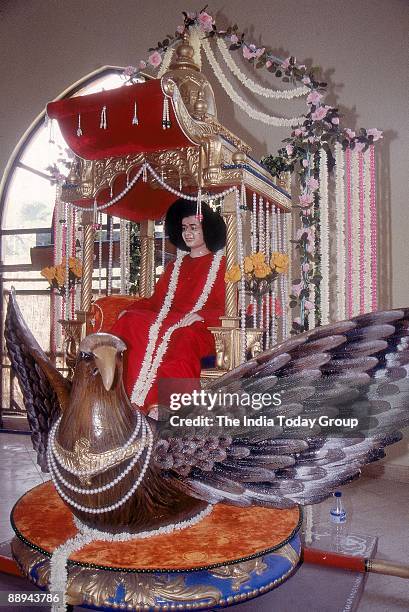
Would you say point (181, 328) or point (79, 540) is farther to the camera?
point (181, 328)

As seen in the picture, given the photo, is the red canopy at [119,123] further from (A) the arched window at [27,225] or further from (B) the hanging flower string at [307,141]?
(A) the arched window at [27,225]

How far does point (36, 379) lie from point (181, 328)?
1.49 metres

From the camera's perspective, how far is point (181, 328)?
11.5ft

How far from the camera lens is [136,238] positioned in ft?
18.2

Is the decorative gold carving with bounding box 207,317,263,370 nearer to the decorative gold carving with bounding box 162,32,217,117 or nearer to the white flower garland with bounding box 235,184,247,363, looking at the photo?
the white flower garland with bounding box 235,184,247,363

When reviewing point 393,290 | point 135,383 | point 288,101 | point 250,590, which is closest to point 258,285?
point 135,383

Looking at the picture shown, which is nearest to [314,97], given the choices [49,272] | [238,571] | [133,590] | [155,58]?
[155,58]

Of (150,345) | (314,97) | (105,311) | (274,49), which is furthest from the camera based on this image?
(274,49)

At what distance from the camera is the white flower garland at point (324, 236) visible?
4.47m

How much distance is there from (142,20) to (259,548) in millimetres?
6339

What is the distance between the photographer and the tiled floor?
244cm

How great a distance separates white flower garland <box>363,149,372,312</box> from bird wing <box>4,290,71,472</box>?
10.3 feet

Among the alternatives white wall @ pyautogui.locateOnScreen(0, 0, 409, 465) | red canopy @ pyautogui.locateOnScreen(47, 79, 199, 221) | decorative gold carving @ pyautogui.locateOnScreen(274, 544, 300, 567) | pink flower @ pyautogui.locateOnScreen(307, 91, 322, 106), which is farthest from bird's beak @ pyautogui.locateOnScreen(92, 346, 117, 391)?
white wall @ pyautogui.locateOnScreen(0, 0, 409, 465)

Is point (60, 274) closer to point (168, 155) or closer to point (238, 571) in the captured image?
point (168, 155)
